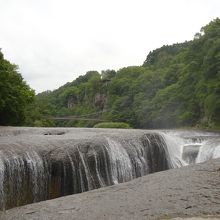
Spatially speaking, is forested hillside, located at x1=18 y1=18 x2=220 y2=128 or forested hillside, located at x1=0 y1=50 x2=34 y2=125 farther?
forested hillside, located at x1=18 y1=18 x2=220 y2=128

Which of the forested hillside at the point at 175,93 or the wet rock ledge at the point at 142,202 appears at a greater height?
the forested hillside at the point at 175,93

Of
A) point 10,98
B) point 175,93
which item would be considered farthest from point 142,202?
point 175,93

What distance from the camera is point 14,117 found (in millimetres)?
34656

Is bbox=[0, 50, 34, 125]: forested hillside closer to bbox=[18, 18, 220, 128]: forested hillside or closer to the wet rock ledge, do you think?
bbox=[18, 18, 220, 128]: forested hillside

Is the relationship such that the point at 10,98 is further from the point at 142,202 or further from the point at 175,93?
the point at 175,93

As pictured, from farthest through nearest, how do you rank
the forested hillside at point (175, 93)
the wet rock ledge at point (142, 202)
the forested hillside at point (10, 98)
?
the forested hillside at point (175, 93) → the forested hillside at point (10, 98) → the wet rock ledge at point (142, 202)

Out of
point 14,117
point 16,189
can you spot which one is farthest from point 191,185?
point 14,117

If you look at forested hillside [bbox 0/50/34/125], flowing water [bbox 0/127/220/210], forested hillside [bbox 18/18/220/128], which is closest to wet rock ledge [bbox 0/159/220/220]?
flowing water [bbox 0/127/220/210]

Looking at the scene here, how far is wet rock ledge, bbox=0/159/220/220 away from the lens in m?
9.54

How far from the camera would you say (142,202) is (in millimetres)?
10406

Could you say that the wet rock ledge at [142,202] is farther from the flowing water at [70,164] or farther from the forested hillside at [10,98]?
the forested hillside at [10,98]

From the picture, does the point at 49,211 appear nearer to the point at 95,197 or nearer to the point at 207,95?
the point at 95,197

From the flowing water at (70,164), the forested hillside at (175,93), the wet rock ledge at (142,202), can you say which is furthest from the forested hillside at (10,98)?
the wet rock ledge at (142,202)

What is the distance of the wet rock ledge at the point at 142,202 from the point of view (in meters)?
9.54
